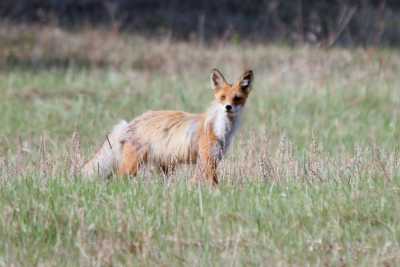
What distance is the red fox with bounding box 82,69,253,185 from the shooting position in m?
9.48

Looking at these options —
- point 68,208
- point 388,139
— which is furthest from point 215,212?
point 388,139

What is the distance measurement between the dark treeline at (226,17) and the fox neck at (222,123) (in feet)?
39.2

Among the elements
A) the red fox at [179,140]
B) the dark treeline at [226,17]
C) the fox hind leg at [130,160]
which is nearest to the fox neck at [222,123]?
the red fox at [179,140]

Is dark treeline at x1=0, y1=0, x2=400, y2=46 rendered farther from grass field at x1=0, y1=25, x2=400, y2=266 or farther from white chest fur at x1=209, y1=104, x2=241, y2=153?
white chest fur at x1=209, y1=104, x2=241, y2=153

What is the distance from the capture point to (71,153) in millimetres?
9617

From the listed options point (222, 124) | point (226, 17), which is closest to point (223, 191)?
point (222, 124)

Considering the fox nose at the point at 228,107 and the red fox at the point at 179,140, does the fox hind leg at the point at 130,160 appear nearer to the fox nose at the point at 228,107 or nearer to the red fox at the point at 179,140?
the red fox at the point at 179,140

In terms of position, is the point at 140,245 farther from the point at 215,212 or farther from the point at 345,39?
the point at 345,39

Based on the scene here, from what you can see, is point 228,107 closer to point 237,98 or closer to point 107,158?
point 237,98

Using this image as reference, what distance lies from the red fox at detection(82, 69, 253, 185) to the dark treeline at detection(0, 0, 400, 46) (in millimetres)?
11855

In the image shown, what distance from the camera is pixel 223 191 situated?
839cm

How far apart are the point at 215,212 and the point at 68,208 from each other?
1.14m

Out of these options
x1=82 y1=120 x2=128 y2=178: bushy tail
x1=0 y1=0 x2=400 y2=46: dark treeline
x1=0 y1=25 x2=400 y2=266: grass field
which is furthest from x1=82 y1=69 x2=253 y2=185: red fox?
x1=0 y1=0 x2=400 y2=46: dark treeline

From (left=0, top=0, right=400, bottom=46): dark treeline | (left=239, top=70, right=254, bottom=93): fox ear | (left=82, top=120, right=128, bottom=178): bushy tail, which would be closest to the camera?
(left=82, top=120, right=128, bottom=178): bushy tail
